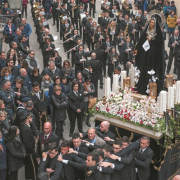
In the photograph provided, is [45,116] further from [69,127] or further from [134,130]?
[134,130]

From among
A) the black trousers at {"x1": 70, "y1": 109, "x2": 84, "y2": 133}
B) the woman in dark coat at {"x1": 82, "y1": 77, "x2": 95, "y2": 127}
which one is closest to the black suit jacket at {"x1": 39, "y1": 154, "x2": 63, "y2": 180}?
the black trousers at {"x1": 70, "y1": 109, "x2": 84, "y2": 133}

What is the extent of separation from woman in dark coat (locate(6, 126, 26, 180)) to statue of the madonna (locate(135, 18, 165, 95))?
11.7 ft

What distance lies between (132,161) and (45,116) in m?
3.97

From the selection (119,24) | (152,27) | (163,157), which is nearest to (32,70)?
(152,27)

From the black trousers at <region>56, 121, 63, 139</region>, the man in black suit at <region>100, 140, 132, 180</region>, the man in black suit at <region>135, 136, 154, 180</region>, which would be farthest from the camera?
the black trousers at <region>56, 121, 63, 139</region>

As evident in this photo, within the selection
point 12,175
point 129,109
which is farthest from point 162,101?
point 12,175

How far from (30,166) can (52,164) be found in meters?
1.85

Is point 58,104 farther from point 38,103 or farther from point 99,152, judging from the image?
point 99,152

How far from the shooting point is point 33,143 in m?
10.9

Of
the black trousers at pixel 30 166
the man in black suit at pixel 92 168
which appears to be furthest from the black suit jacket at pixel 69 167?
the black trousers at pixel 30 166

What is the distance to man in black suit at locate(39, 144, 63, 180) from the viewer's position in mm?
9289

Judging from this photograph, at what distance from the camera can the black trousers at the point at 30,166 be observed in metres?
11.0

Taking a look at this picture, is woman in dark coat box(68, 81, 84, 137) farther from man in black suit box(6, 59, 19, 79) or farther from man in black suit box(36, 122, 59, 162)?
man in black suit box(36, 122, 59, 162)

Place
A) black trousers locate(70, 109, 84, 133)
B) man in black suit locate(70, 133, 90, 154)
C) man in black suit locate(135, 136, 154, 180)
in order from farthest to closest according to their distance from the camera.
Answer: black trousers locate(70, 109, 84, 133) < man in black suit locate(135, 136, 154, 180) < man in black suit locate(70, 133, 90, 154)
